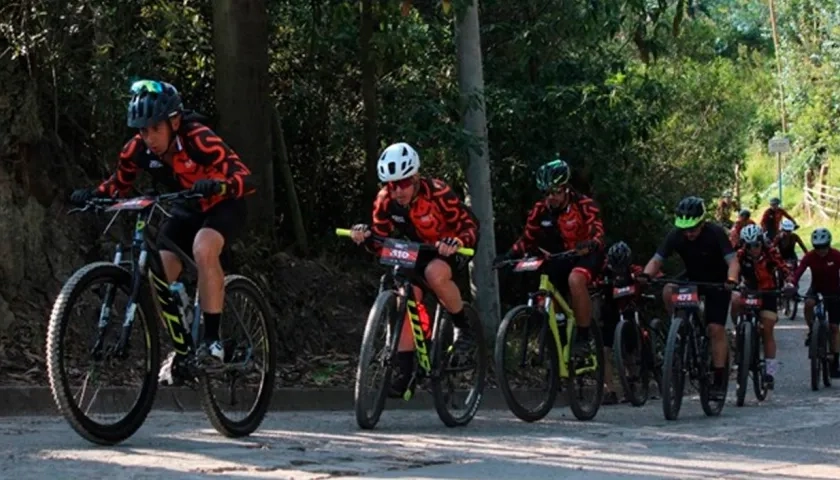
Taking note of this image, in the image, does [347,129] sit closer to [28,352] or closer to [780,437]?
[28,352]

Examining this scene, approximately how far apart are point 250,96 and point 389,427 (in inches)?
216

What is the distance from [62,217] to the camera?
47.0 feet

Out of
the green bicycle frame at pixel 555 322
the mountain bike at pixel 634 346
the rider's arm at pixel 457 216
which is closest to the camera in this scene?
the rider's arm at pixel 457 216

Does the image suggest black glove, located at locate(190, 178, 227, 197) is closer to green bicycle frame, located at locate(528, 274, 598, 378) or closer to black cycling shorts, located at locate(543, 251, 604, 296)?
green bicycle frame, located at locate(528, 274, 598, 378)

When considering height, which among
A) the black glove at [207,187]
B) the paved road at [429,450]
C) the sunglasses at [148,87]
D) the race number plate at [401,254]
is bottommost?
the paved road at [429,450]

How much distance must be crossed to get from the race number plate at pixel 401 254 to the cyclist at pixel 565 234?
3016 millimetres

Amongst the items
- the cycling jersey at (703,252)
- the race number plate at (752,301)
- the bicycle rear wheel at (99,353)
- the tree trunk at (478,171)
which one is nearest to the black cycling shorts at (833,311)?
the race number plate at (752,301)

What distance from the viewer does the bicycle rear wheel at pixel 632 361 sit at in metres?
14.5

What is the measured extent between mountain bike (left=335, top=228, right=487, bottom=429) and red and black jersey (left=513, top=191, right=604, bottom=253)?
2564 mm

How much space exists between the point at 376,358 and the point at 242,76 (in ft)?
18.4

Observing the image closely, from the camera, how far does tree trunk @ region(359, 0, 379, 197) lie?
17.2m

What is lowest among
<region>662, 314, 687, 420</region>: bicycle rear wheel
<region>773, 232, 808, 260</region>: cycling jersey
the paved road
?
the paved road

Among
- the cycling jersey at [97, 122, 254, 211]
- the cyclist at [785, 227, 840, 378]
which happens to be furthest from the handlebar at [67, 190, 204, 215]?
the cyclist at [785, 227, 840, 378]

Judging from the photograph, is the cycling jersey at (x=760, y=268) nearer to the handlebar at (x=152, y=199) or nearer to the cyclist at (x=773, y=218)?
the handlebar at (x=152, y=199)
